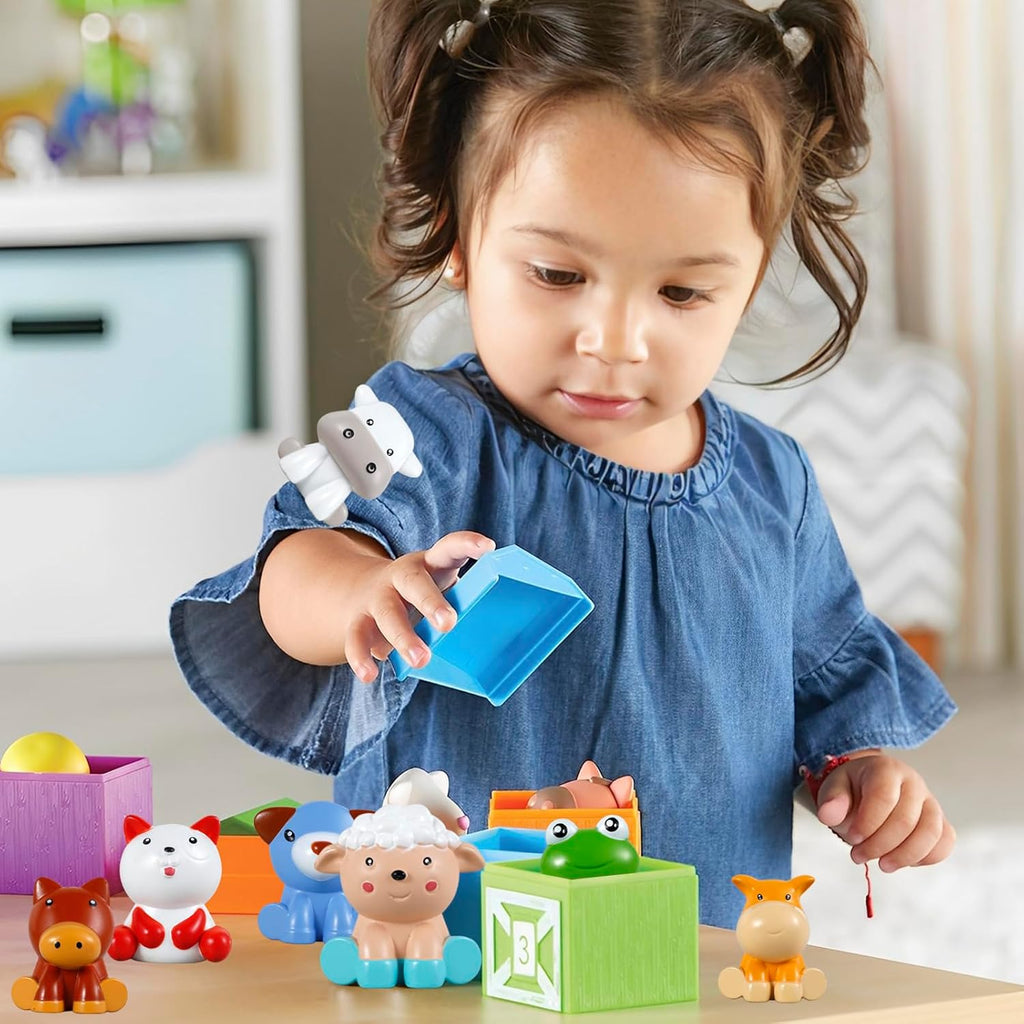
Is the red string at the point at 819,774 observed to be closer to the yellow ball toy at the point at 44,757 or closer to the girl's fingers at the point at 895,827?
the girl's fingers at the point at 895,827

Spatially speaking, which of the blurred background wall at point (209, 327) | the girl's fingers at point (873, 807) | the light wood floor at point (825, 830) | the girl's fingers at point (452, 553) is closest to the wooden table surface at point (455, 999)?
the girl's fingers at point (452, 553)

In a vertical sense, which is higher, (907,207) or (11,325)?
(907,207)

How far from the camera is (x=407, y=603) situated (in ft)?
1.65

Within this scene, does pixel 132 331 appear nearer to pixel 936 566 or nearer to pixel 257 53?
pixel 257 53

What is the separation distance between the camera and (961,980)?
1.44 feet

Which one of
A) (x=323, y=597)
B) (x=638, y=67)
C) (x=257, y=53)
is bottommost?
(x=323, y=597)

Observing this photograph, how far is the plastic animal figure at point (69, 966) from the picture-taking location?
0.42 meters

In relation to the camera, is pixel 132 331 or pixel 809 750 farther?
pixel 132 331

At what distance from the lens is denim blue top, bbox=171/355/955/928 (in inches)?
27.0

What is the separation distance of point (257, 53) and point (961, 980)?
2065mm

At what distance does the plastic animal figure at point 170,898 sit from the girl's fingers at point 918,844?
32 centimetres

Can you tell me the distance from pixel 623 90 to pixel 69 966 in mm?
431

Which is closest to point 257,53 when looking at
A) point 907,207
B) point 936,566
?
point 907,207

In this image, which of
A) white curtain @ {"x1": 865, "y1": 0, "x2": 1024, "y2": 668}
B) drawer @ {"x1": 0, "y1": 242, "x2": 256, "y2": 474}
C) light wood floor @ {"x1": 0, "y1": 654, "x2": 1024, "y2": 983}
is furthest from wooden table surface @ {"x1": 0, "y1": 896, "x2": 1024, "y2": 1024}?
white curtain @ {"x1": 865, "y1": 0, "x2": 1024, "y2": 668}
